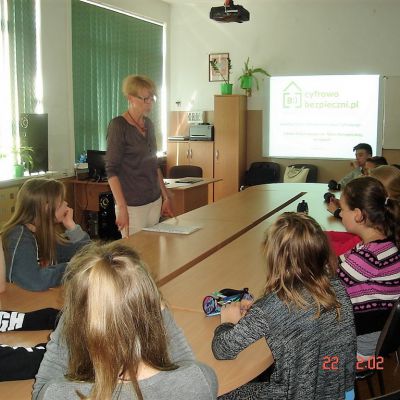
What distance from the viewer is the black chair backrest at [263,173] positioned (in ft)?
24.5

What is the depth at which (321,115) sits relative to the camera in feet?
24.1

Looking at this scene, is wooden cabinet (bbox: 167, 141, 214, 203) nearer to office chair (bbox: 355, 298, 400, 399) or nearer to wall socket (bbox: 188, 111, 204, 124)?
wall socket (bbox: 188, 111, 204, 124)

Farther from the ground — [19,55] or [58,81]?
[19,55]

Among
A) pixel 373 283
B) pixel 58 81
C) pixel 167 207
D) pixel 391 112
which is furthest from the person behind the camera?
pixel 391 112

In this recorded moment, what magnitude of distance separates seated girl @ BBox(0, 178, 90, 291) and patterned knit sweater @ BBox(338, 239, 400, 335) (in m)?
1.16

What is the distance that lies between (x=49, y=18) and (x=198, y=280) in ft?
14.1

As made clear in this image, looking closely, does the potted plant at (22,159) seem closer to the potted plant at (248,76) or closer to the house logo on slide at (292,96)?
the potted plant at (248,76)

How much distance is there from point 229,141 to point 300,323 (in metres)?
6.13

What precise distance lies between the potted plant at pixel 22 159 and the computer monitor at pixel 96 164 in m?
0.83

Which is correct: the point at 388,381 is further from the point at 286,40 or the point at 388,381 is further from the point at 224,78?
the point at 224,78

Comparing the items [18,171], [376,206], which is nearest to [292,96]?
[18,171]

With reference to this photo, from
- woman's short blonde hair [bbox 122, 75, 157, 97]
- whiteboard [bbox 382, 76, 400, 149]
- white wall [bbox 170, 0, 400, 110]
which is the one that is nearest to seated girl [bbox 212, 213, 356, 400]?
woman's short blonde hair [bbox 122, 75, 157, 97]

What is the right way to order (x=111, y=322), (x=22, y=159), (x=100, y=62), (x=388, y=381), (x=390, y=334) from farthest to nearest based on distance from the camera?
(x=100, y=62) < (x=22, y=159) < (x=388, y=381) < (x=390, y=334) < (x=111, y=322)

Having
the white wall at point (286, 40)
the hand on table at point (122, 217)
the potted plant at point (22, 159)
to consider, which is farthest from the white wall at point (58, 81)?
the hand on table at point (122, 217)
